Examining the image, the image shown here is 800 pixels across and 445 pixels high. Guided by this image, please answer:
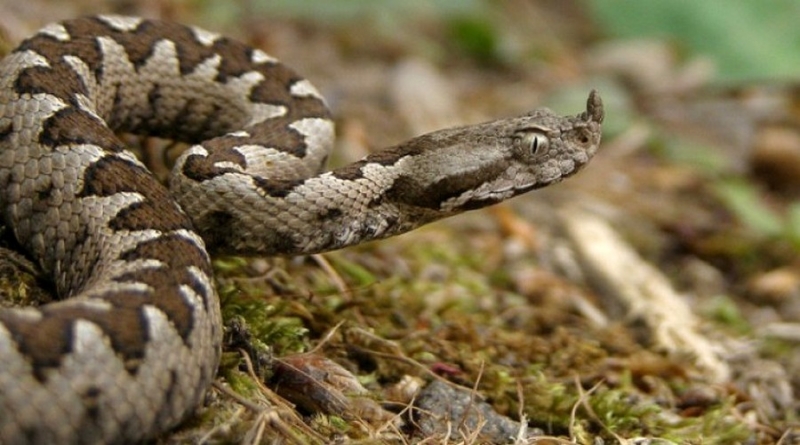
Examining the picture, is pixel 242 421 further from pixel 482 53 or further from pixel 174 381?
pixel 482 53

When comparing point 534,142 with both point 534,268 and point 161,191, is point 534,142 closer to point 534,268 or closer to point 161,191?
point 161,191

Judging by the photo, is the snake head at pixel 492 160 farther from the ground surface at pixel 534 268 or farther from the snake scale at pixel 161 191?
the ground surface at pixel 534 268

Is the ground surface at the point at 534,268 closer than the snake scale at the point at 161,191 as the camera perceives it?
No

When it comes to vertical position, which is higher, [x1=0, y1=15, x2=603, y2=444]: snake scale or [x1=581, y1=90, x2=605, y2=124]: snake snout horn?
[x1=581, y1=90, x2=605, y2=124]: snake snout horn

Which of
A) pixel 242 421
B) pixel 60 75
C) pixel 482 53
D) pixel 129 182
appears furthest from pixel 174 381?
pixel 482 53

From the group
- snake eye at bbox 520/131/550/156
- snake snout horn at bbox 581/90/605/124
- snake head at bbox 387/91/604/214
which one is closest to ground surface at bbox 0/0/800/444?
snake head at bbox 387/91/604/214

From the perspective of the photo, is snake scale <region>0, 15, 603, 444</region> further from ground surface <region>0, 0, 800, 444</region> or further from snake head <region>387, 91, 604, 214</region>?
ground surface <region>0, 0, 800, 444</region>

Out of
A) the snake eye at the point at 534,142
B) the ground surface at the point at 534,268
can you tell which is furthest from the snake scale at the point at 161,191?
the ground surface at the point at 534,268
